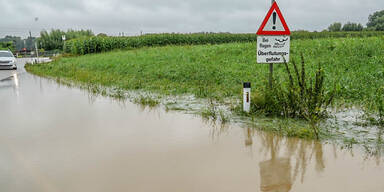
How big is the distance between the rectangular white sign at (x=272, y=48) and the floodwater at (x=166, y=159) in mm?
1927

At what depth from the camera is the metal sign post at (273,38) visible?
7.20 metres

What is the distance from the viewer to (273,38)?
24.3ft

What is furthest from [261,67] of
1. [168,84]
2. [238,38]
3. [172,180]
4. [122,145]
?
[238,38]

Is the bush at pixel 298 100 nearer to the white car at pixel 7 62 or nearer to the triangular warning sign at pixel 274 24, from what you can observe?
the triangular warning sign at pixel 274 24

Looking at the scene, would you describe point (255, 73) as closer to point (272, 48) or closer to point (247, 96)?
point (272, 48)

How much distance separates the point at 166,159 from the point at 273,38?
4.03m

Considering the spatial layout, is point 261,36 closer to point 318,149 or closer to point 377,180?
point 318,149

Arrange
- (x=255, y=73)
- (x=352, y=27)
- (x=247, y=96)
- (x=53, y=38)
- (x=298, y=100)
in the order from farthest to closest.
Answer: (x=53, y=38), (x=352, y=27), (x=255, y=73), (x=247, y=96), (x=298, y=100)

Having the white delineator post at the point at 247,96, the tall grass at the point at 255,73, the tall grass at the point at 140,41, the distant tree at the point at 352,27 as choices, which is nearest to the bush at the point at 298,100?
the tall grass at the point at 255,73

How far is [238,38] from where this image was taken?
144 feet

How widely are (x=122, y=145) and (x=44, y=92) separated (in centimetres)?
797

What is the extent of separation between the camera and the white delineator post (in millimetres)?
7039

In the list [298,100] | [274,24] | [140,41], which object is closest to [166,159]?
[298,100]

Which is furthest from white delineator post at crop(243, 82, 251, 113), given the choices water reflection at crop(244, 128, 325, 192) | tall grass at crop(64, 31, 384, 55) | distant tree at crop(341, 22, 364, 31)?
distant tree at crop(341, 22, 364, 31)
